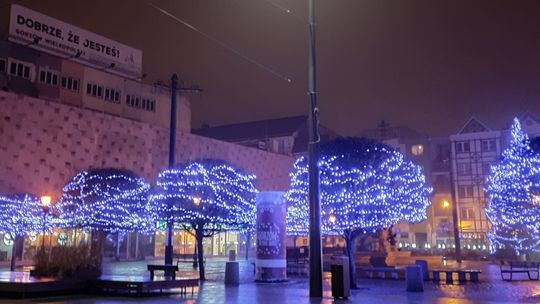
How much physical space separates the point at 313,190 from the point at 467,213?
51.1m

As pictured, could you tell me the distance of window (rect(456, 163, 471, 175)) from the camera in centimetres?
6278

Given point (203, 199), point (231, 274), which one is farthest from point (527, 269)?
point (203, 199)

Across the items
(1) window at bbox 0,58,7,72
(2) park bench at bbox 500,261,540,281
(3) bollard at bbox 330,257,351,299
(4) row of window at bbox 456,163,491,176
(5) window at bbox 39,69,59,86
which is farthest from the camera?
(4) row of window at bbox 456,163,491,176

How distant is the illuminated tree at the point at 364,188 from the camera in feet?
78.5

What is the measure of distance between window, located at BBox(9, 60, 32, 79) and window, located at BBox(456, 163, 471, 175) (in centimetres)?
4533

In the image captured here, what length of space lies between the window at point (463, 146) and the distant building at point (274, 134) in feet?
53.1

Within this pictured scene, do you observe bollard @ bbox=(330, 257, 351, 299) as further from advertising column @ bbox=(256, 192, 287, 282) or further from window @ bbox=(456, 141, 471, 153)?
window @ bbox=(456, 141, 471, 153)

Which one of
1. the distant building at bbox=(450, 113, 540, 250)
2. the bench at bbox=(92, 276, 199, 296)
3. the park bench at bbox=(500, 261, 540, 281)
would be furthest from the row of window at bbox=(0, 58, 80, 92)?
the distant building at bbox=(450, 113, 540, 250)

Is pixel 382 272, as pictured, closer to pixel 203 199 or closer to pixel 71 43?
pixel 203 199

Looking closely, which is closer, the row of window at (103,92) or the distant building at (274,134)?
the row of window at (103,92)

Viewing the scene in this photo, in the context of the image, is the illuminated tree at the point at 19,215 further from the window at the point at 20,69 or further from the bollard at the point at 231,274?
the bollard at the point at 231,274

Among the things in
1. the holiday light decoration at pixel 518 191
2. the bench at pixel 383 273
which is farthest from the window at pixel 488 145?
the bench at pixel 383 273

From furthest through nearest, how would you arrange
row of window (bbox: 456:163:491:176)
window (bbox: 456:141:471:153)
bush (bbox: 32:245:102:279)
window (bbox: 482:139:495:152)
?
1. window (bbox: 456:141:471:153)
2. row of window (bbox: 456:163:491:176)
3. window (bbox: 482:139:495:152)
4. bush (bbox: 32:245:102:279)

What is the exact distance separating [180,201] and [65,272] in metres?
9.77
